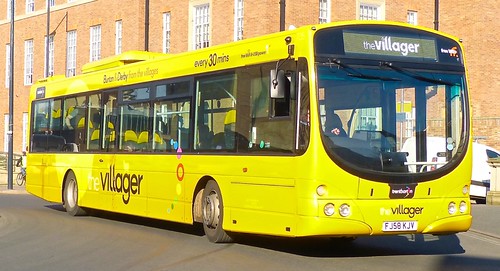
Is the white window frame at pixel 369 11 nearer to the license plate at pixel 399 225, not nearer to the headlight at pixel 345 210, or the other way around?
the license plate at pixel 399 225

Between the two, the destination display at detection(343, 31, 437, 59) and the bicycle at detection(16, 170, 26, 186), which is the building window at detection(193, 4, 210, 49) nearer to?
the bicycle at detection(16, 170, 26, 186)

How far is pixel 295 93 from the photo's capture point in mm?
12312

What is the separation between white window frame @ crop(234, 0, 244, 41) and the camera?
38.5 m

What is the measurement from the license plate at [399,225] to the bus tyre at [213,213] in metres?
2.93

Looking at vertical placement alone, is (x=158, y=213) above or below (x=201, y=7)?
below

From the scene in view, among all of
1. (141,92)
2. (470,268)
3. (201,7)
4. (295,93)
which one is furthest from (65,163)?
(201,7)

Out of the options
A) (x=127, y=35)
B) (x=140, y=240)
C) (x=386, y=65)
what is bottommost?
(x=140, y=240)

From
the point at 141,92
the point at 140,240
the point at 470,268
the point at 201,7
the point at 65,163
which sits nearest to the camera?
the point at 470,268

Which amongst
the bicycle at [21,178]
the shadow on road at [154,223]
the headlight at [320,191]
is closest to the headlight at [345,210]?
the headlight at [320,191]

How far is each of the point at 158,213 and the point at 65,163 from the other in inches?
202

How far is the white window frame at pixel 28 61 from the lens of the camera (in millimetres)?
55469

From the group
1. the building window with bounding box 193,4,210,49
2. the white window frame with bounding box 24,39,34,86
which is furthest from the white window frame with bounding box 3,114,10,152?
the building window with bounding box 193,4,210,49

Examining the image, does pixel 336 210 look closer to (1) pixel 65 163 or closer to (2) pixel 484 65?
(1) pixel 65 163

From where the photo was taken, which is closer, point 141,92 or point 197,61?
point 197,61
